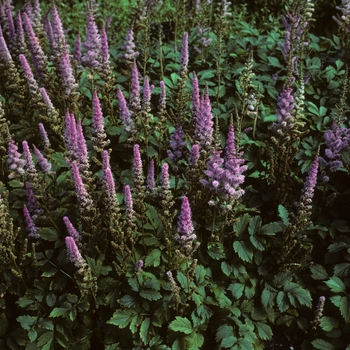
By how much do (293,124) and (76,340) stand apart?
2.67 metres

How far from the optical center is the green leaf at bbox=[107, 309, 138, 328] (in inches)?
120

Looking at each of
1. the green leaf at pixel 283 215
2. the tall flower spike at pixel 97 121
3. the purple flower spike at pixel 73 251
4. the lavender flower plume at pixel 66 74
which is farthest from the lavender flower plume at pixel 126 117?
the green leaf at pixel 283 215

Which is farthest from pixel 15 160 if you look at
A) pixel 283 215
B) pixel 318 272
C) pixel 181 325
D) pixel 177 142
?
pixel 318 272

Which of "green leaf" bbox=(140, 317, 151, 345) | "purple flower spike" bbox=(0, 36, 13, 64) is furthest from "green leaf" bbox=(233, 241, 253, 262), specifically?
"purple flower spike" bbox=(0, 36, 13, 64)

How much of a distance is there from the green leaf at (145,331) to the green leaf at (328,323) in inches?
58.7

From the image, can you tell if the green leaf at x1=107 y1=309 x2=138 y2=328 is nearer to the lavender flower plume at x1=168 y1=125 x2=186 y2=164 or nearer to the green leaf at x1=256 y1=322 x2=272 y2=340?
the green leaf at x1=256 y1=322 x2=272 y2=340

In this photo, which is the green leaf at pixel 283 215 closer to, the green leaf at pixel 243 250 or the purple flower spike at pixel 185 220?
the green leaf at pixel 243 250

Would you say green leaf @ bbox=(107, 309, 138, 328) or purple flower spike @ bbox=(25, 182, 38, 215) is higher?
purple flower spike @ bbox=(25, 182, 38, 215)

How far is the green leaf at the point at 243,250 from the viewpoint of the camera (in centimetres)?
336

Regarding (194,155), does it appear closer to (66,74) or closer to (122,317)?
(122,317)

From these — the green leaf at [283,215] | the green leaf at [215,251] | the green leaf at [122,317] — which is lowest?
the green leaf at [122,317]

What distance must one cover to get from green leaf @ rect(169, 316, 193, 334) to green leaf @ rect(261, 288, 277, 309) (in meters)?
0.68

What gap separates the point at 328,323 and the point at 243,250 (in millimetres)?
960

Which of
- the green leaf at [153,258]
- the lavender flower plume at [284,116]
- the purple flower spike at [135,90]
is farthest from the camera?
the purple flower spike at [135,90]
